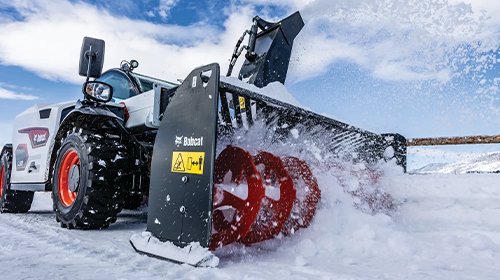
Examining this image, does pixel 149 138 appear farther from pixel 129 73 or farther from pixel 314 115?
pixel 314 115

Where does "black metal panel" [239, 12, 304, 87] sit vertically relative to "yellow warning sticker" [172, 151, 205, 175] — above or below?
above

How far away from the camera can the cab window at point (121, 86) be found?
14.5 ft

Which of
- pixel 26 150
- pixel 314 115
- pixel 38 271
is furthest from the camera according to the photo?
pixel 26 150

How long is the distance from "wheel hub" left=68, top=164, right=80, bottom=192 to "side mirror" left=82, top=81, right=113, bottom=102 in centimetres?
62

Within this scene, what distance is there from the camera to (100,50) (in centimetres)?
345

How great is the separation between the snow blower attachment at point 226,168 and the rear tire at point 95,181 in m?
0.56

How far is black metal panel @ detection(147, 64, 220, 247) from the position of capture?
2207mm

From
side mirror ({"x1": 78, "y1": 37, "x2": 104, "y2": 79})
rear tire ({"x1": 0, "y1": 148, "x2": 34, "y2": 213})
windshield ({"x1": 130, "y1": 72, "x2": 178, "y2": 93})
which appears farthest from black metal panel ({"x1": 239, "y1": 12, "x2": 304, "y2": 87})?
rear tire ({"x1": 0, "y1": 148, "x2": 34, "y2": 213})

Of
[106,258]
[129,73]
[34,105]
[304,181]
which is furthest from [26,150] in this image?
[304,181]

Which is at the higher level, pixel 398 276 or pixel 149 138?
pixel 149 138

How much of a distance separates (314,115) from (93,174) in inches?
68.0

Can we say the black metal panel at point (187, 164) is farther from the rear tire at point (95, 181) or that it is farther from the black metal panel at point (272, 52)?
the black metal panel at point (272, 52)

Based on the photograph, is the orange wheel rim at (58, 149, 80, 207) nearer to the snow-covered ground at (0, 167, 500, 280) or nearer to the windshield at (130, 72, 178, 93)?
the snow-covered ground at (0, 167, 500, 280)

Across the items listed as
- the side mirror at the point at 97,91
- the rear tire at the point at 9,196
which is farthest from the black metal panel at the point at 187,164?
the rear tire at the point at 9,196
